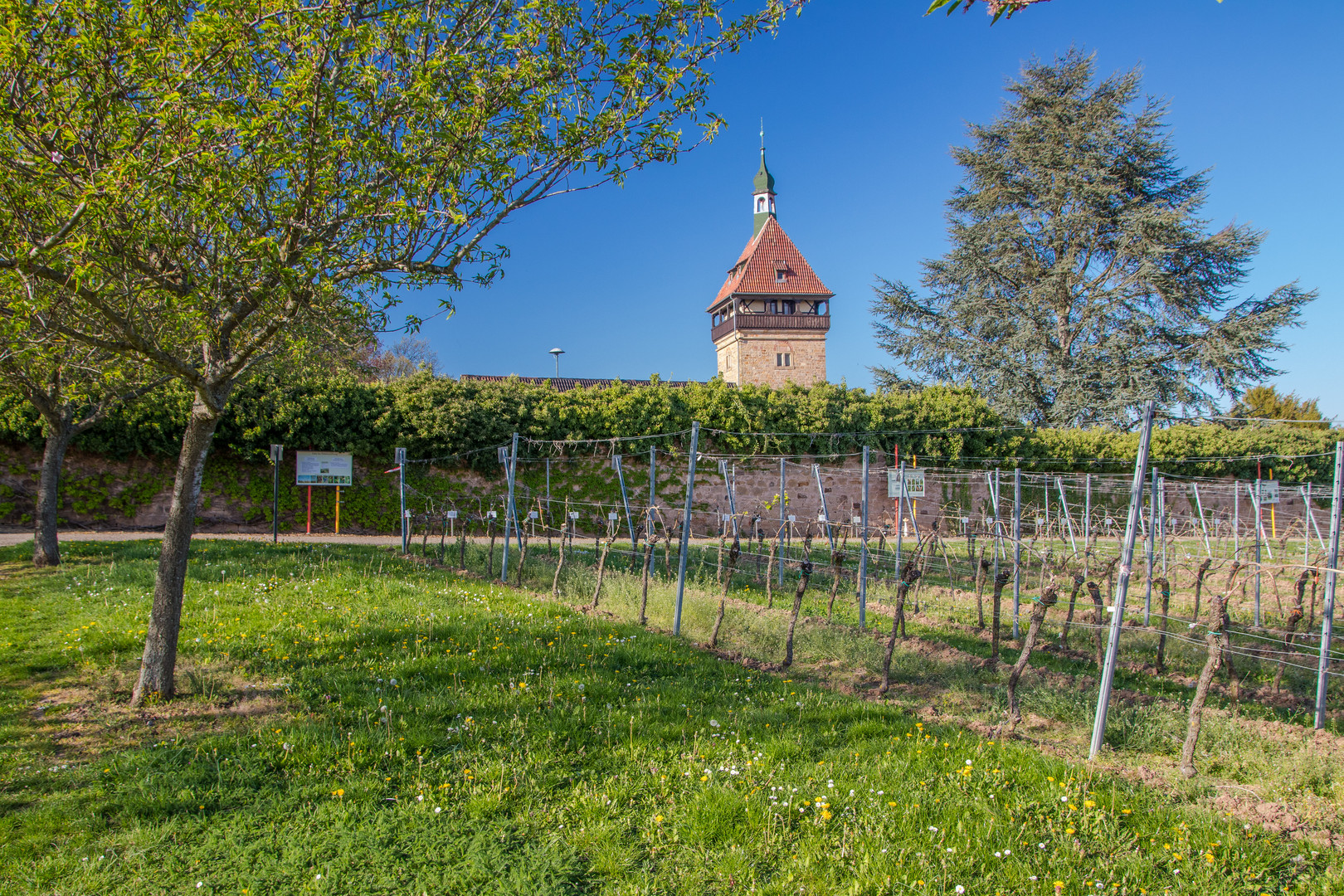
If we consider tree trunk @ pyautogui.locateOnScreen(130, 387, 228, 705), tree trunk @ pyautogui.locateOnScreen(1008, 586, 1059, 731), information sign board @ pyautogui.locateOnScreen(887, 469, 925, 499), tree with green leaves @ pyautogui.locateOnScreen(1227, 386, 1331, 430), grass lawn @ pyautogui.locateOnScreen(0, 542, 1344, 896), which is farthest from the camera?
tree with green leaves @ pyautogui.locateOnScreen(1227, 386, 1331, 430)

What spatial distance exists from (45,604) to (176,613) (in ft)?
12.4

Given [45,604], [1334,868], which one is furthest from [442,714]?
[45,604]

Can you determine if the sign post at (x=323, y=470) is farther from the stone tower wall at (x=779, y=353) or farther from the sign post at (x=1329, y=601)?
the stone tower wall at (x=779, y=353)

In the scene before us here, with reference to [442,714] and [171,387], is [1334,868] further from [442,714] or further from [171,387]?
[171,387]

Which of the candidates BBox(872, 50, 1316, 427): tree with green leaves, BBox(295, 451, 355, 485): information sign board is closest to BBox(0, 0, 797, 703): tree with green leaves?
BBox(295, 451, 355, 485): information sign board

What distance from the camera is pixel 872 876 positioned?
109 inches

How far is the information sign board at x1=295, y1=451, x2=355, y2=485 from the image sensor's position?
14.5 m

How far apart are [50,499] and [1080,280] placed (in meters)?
26.8

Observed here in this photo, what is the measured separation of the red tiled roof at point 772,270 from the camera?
36781 mm

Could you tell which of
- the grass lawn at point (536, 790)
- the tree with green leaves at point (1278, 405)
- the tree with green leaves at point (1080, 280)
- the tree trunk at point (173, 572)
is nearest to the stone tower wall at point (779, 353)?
the tree with green leaves at point (1080, 280)

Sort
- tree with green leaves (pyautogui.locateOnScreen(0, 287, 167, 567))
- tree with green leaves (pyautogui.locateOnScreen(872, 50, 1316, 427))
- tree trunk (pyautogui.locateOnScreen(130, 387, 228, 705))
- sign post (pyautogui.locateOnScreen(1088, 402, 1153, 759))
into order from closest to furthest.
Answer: sign post (pyautogui.locateOnScreen(1088, 402, 1153, 759)) → tree trunk (pyautogui.locateOnScreen(130, 387, 228, 705)) → tree with green leaves (pyautogui.locateOnScreen(0, 287, 167, 567)) → tree with green leaves (pyautogui.locateOnScreen(872, 50, 1316, 427))

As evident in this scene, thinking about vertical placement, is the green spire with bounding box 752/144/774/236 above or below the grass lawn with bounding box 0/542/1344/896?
above

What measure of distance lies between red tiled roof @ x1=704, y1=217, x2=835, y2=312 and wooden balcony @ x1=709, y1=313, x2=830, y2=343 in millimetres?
1210

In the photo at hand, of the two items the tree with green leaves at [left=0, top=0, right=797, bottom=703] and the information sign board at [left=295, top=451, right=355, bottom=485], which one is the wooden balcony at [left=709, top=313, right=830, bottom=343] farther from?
the tree with green leaves at [left=0, top=0, right=797, bottom=703]
